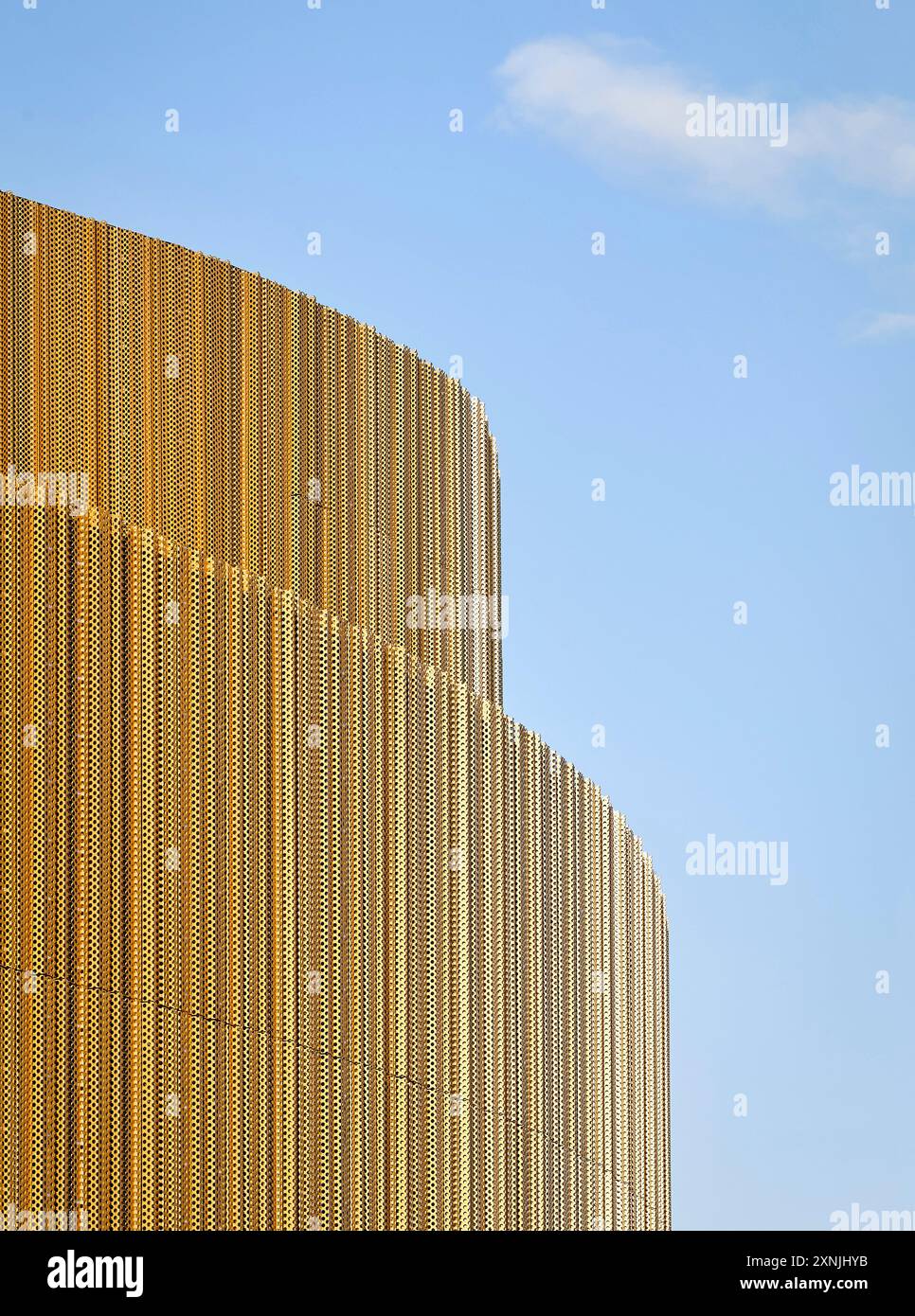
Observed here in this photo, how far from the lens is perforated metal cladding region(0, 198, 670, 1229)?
809 cm

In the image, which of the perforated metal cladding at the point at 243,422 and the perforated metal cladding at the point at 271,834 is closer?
the perforated metal cladding at the point at 271,834

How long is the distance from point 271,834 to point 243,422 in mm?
3097

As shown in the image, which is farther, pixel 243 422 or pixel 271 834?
pixel 243 422

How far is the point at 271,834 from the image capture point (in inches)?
348

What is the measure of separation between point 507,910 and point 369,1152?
1771mm

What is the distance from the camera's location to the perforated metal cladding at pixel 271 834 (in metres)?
8.09

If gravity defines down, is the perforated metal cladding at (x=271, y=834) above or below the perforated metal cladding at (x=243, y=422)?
below

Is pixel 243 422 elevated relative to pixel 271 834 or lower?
elevated

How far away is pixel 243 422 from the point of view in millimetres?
11039

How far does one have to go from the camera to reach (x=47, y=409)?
399 inches

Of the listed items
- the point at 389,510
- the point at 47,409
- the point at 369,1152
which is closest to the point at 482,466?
the point at 389,510

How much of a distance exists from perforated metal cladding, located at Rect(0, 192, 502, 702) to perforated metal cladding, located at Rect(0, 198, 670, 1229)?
0.02 metres

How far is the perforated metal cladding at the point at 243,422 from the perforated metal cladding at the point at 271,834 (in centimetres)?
2
